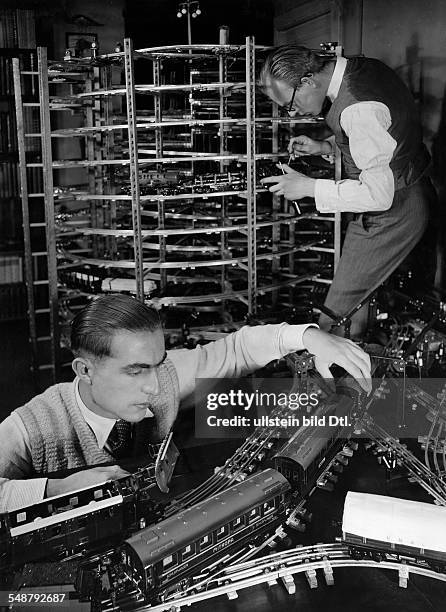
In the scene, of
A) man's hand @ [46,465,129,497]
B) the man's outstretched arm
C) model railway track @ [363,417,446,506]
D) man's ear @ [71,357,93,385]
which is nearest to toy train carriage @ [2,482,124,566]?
man's hand @ [46,465,129,497]

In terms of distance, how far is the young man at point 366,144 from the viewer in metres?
2.55

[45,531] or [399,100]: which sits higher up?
[399,100]

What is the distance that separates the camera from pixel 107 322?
6.22ft

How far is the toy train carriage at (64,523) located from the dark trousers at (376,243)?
67.0 inches

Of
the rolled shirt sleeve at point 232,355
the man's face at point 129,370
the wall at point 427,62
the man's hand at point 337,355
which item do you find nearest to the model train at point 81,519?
the man's face at point 129,370

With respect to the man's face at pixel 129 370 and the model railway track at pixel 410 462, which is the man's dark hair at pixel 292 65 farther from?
the model railway track at pixel 410 462

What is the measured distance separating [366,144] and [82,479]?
157cm

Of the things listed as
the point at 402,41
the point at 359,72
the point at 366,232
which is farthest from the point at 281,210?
the point at 359,72

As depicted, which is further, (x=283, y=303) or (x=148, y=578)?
(x=283, y=303)

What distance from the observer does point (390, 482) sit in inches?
64.5

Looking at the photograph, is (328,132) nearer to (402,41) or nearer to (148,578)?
(402,41)

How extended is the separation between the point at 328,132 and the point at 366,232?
208 cm

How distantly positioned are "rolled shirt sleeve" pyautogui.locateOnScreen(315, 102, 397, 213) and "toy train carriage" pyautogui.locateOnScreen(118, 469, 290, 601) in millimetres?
1328

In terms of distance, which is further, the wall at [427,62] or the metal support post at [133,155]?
the wall at [427,62]
